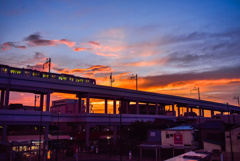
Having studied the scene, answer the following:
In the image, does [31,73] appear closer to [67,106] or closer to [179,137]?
[179,137]

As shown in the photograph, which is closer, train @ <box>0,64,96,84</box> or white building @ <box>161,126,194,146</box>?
white building @ <box>161,126,194,146</box>

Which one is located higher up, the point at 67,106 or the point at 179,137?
the point at 67,106

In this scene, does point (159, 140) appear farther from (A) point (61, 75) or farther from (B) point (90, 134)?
(A) point (61, 75)

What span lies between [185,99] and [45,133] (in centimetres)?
8945

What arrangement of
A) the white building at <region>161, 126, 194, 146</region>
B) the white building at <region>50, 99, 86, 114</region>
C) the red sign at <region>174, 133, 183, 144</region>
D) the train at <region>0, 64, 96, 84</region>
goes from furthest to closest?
1. the white building at <region>50, 99, 86, 114</region>
2. the train at <region>0, 64, 96, 84</region>
3. the red sign at <region>174, 133, 183, 144</region>
4. the white building at <region>161, 126, 194, 146</region>

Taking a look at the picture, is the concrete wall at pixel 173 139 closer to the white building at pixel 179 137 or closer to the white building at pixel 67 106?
the white building at pixel 179 137

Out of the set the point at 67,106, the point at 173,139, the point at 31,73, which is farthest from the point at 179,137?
the point at 67,106

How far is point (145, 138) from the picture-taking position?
65.9 meters

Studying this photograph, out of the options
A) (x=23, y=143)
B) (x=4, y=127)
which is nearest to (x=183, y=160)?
(x=23, y=143)

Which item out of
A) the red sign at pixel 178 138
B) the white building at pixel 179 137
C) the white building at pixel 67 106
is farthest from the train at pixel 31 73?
the white building at pixel 67 106

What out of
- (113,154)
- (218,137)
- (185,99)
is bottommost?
(113,154)

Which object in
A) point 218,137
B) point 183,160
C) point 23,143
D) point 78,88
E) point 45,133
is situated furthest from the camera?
point 78,88

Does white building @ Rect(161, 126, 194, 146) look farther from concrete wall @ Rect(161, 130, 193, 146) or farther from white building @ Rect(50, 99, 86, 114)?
white building @ Rect(50, 99, 86, 114)

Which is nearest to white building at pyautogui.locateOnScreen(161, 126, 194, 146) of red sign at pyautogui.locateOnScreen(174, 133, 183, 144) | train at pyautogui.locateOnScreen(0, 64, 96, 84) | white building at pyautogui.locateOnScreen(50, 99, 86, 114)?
red sign at pyautogui.locateOnScreen(174, 133, 183, 144)
